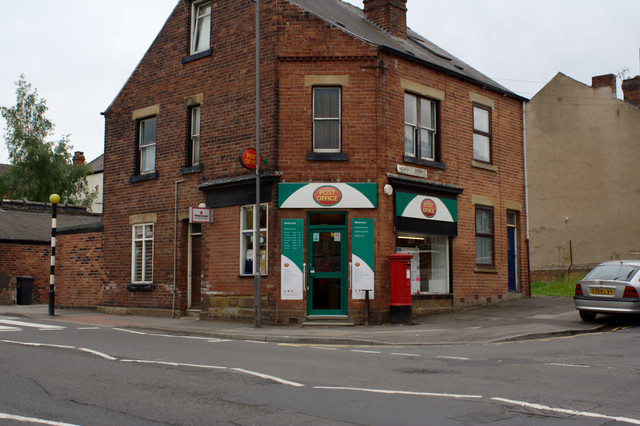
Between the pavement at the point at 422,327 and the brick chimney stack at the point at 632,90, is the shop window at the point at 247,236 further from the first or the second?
the brick chimney stack at the point at 632,90

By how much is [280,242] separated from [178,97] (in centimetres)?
644

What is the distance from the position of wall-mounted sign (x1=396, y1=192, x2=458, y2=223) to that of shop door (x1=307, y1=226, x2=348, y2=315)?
1843mm

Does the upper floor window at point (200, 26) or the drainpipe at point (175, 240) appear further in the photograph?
the upper floor window at point (200, 26)

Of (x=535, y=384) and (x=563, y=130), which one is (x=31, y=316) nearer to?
(x=535, y=384)

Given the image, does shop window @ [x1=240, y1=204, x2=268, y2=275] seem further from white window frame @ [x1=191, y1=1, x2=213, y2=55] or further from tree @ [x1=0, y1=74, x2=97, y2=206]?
tree @ [x1=0, y1=74, x2=97, y2=206]

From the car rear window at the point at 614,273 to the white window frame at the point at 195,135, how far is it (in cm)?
1155

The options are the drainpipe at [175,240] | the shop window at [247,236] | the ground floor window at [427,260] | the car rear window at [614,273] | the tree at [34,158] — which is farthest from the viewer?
the tree at [34,158]

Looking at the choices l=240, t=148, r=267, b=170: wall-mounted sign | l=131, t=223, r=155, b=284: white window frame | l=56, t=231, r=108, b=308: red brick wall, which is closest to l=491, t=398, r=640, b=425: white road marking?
l=240, t=148, r=267, b=170: wall-mounted sign

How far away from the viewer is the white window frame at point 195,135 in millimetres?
19812

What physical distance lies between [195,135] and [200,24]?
3.49 metres

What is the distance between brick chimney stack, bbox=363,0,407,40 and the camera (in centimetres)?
2108

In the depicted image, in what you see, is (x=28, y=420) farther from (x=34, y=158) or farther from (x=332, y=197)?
(x=34, y=158)

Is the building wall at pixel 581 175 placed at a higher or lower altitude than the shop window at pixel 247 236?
higher

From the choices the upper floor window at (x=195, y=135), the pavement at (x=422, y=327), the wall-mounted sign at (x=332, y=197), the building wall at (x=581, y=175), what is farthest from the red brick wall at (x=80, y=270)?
the building wall at (x=581, y=175)
